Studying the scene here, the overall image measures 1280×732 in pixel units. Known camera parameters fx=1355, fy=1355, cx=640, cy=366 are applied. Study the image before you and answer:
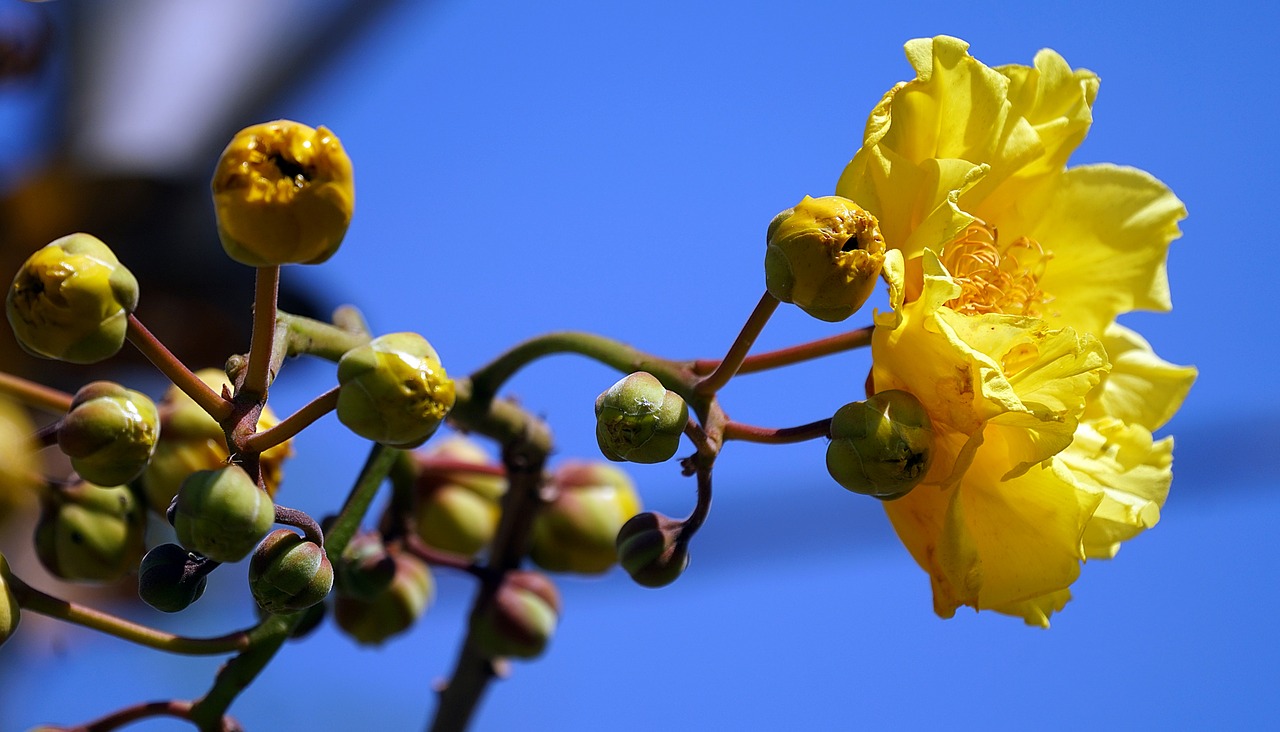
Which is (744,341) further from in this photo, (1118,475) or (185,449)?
(185,449)

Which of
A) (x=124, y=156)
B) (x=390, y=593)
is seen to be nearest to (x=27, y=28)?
(x=124, y=156)

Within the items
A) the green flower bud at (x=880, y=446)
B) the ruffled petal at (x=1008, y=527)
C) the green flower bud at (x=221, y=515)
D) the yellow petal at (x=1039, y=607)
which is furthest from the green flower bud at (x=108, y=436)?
the yellow petal at (x=1039, y=607)

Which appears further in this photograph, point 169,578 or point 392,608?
point 392,608

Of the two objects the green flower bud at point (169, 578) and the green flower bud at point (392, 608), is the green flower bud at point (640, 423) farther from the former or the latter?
the green flower bud at point (392, 608)

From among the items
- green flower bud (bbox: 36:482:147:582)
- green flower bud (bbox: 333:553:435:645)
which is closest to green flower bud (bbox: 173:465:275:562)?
green flower bud (bbox: 36:482:147:582)

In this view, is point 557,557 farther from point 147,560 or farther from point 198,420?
point 147,560

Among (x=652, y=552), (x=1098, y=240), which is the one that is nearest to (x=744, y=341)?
(x=652, y=552)

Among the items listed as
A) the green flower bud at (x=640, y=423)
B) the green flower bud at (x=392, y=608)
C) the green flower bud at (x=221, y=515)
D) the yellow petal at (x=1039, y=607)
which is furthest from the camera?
the green flower bud at (x=392, y=608)

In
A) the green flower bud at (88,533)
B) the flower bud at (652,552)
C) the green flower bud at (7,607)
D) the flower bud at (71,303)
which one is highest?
the flower bud at (71,303)
